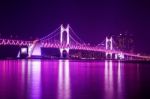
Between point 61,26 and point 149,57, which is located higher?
point 61,26

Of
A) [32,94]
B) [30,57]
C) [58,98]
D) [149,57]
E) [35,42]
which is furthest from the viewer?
[149,57]

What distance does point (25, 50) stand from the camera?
56.6 metres

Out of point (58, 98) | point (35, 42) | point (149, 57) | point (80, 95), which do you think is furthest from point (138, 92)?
point (149, 57)

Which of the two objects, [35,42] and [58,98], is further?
[35,42]

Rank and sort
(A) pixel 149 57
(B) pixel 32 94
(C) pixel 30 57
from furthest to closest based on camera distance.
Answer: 1. (A) pixel 149 57
2. (C) pixel 30 57
3. (B) pixel 32 94

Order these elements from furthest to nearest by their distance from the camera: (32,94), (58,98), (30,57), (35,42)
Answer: (30,57) → (35,42) → (32,94) → (58,98)

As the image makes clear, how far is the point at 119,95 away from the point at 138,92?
0.73m

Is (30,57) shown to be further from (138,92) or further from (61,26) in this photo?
(138,92)

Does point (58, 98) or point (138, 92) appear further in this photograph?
point (138, 92)

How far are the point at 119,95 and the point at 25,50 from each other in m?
47.2

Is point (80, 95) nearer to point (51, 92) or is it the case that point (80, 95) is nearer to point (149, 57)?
point (51, 92)

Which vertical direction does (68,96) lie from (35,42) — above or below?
below

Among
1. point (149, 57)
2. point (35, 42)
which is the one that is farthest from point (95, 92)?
point (149, 57)

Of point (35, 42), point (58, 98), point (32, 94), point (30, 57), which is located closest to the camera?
point (58, 98)
